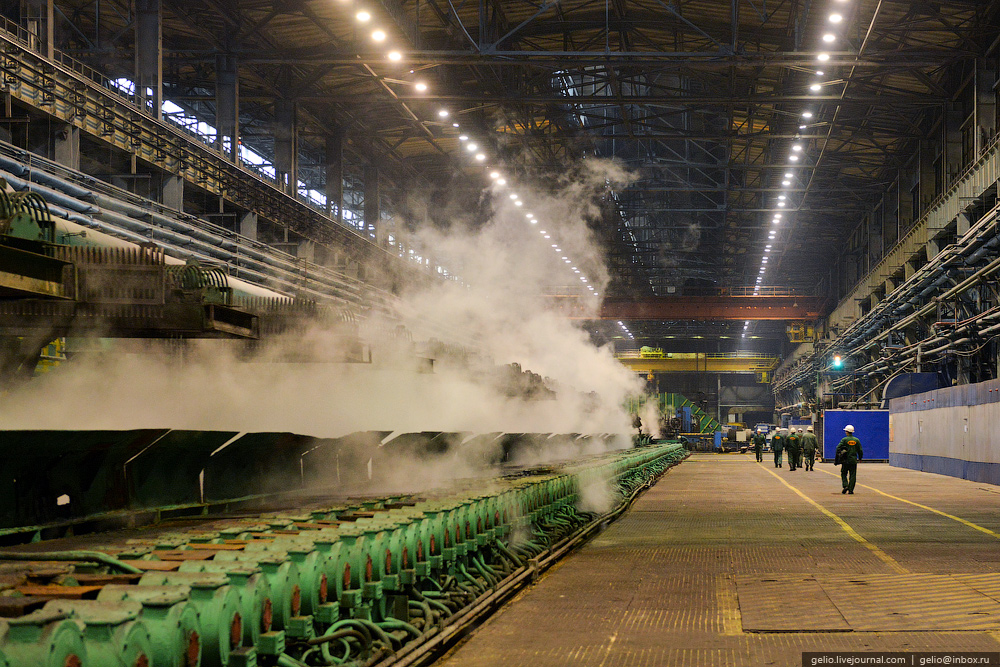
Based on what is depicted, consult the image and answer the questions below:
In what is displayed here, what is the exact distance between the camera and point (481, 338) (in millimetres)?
28672

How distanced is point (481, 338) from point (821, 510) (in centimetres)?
1416

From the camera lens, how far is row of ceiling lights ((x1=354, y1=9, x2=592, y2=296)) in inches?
755

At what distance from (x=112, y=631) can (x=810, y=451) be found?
28.3 metres

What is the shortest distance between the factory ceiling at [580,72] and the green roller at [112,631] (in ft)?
54.8

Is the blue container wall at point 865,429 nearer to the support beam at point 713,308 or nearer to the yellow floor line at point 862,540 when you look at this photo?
the support beam at point 713,308

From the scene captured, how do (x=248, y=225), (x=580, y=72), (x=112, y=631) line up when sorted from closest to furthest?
(x=112, y=631) → (x=580, y=72) → (x=248, y=225)

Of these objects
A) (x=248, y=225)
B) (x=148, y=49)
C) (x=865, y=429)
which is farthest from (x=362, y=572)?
(x=865, y=429)

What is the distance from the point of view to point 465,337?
88.7 feet

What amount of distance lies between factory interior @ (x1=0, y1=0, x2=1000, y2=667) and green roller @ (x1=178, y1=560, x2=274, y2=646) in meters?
0.02

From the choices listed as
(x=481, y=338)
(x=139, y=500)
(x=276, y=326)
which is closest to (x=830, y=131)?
(x=481, y=338)

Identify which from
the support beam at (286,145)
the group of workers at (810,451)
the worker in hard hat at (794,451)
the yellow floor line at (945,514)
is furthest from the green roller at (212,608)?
the worker in hard hat at (794,451)

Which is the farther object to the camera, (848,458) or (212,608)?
(848,458)

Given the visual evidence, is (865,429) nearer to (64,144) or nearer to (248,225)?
(248,225)

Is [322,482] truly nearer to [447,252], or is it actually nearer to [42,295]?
[42,295]
